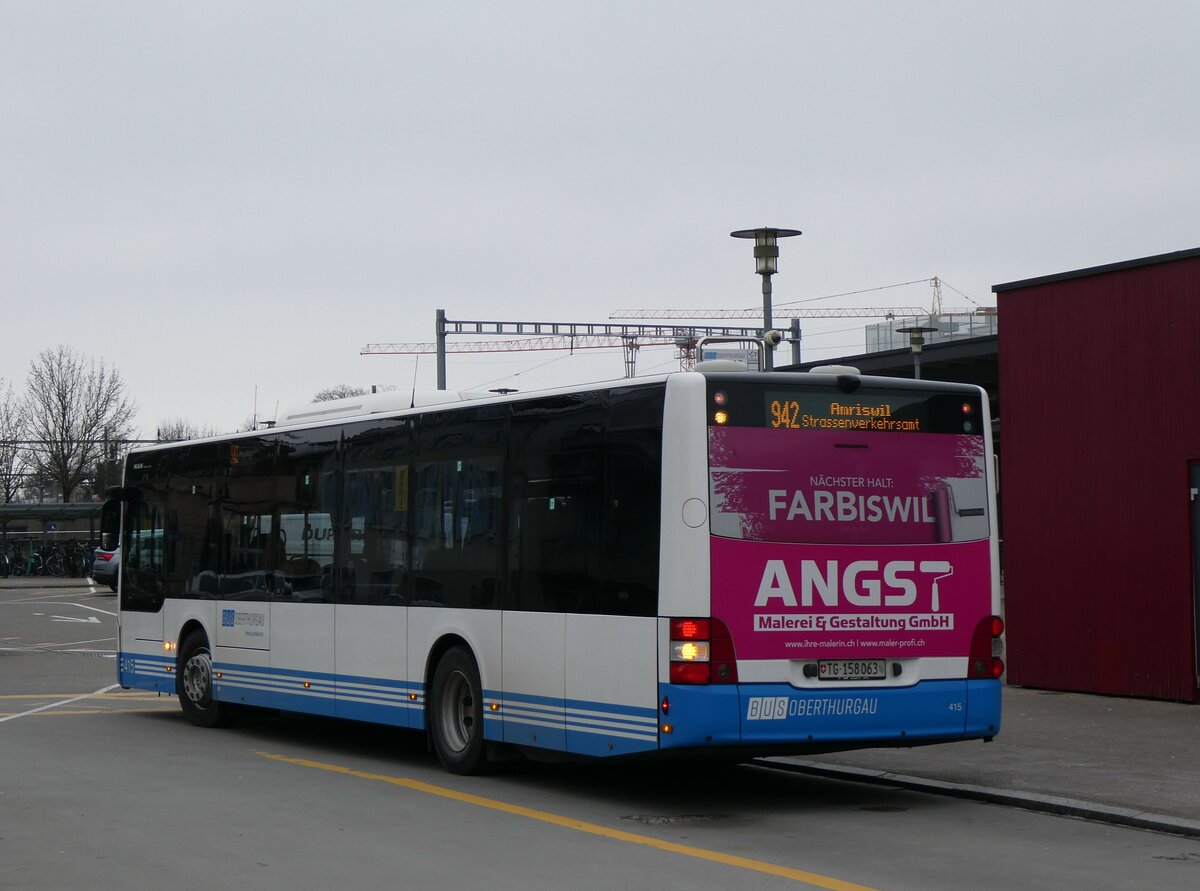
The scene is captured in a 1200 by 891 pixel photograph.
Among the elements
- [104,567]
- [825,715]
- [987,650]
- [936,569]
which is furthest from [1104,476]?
[104,567]

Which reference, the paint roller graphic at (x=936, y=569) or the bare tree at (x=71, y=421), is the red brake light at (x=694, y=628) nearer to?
the paint roller graphic at (x=936, y=569)

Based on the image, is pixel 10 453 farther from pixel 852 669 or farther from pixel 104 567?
pixel 852 669

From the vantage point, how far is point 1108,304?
1716 cm

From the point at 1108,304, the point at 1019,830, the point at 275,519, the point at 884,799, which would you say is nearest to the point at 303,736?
the point at 275,519

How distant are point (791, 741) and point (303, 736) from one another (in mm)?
6933

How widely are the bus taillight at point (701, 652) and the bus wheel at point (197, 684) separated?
7390mm

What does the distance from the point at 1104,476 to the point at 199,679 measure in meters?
9.37

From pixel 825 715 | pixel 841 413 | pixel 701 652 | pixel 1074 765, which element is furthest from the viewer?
pixel 1074 765

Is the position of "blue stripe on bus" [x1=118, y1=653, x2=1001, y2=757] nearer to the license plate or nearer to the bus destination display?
the license plate

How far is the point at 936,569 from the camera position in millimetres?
11023

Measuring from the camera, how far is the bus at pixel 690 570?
1034 cm

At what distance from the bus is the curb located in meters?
0.46

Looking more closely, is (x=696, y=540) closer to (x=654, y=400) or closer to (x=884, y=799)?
(x=654, y=400)

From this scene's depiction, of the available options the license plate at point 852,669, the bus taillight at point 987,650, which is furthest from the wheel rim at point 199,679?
the bus taillight at point 987,650
